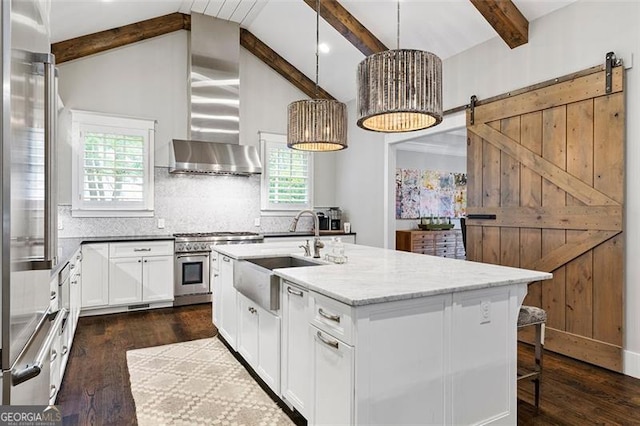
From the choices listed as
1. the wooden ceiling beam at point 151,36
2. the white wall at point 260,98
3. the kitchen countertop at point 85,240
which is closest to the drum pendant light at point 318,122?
the kitchen countertop at point 85,240

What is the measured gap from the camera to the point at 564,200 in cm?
350

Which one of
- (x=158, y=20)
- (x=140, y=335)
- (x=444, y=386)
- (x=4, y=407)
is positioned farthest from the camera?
(x=158, y=20)

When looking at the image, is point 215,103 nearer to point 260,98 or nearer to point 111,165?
point 260,98

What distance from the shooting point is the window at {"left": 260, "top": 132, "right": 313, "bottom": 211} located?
6273mm

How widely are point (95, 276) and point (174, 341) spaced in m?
1.58

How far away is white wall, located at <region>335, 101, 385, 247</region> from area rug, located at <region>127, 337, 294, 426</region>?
3.13m

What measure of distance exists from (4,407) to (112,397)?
6.36 feet

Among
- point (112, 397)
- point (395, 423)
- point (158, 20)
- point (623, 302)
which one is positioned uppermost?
point (158, 20)

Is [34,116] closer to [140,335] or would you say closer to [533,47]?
[140,335]

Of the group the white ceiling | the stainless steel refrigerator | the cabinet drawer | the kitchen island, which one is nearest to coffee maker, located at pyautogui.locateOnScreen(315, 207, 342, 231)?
the white ceiling

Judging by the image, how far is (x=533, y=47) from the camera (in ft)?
12.3

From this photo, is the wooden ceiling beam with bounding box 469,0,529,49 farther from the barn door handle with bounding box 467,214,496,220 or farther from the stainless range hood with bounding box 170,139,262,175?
the stainless range hood with bounding box 170,139,262,175

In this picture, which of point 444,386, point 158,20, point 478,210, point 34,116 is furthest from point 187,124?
point 444,386

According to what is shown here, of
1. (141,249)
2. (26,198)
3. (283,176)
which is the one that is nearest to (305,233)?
(283,176)
